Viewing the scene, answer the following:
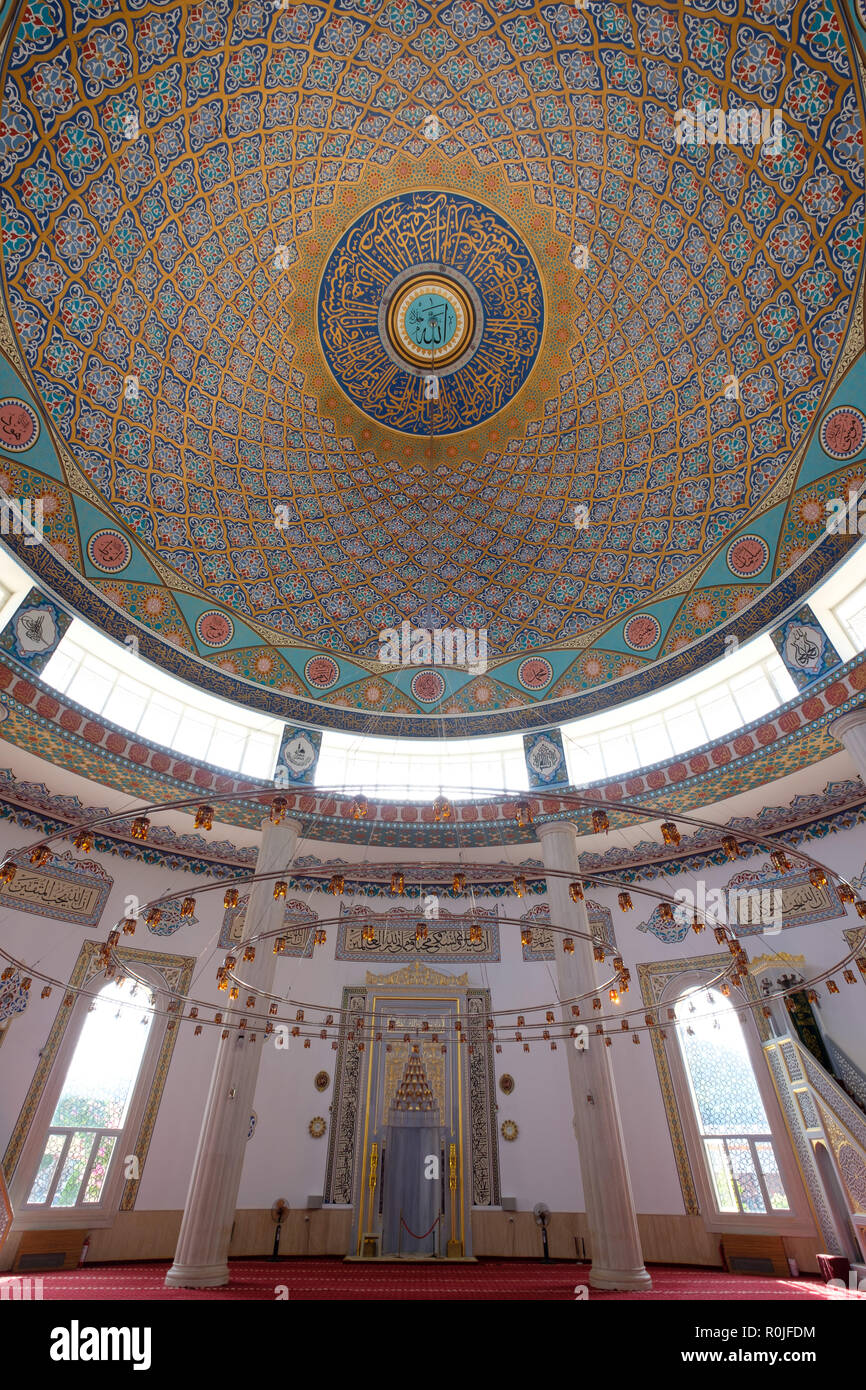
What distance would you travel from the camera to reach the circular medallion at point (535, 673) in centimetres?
Answer: 1410

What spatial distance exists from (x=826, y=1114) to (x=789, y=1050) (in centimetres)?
107

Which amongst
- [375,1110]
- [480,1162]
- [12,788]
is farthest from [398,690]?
[480,1162]

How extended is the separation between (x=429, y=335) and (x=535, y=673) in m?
7.06

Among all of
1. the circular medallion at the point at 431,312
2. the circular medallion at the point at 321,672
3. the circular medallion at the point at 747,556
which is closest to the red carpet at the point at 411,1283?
the circular medallion at the point at 321,672

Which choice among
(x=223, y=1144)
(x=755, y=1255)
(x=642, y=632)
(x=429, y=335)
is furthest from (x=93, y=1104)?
(x=429, y=335)

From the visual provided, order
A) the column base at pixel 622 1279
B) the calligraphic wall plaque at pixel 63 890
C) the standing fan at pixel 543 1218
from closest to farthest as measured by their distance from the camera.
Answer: the column base at pixel 622 1279 → the calligraphic wall plaque at pixel 63 890 → the standing fan at pixel 543 1218

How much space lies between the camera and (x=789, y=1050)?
10.7 metres

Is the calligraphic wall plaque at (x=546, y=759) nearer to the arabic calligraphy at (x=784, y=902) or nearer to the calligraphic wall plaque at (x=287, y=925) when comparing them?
the arabic calligraphy at (x=784, y=902)

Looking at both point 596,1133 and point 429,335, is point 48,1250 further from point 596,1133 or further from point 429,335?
point 429,335

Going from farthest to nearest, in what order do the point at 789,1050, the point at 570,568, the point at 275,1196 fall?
1. the point at 570,568
2. the point at 275,1196
3. the point at 789,1050

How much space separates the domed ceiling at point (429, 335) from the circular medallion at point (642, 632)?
6 cm
